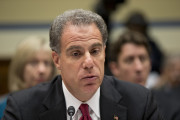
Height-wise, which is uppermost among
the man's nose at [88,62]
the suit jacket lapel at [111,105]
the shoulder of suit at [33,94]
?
the man's nose at [88,62]

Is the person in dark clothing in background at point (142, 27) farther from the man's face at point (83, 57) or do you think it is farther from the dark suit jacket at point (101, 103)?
the man's face at point (83, 57)

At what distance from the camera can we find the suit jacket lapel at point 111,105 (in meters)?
2.48

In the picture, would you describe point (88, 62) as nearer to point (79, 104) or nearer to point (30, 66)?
point (79, 104)

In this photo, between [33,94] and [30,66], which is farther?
[30,66]

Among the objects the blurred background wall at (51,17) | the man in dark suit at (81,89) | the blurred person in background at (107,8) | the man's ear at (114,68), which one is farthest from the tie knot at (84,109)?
the blurred background wall at (51,17)

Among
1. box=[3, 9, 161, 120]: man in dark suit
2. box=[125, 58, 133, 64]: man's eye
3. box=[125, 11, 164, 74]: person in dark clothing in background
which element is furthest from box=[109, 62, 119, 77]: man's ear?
box=[125, 11, 164, 74]: person in dark clothing in background

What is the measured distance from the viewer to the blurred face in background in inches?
140

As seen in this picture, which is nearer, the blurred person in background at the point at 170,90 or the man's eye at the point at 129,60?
the man's eye at the point at 129,60

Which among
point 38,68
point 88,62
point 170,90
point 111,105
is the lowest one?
point 170,90

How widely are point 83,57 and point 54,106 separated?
47cm

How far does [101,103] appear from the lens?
99.5 inches

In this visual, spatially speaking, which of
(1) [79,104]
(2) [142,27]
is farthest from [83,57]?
(2) [142,27]

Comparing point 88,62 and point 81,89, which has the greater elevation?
point 88,62

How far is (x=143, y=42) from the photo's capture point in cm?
362
